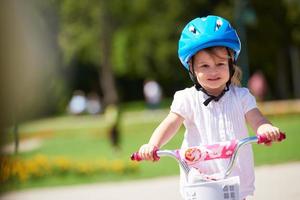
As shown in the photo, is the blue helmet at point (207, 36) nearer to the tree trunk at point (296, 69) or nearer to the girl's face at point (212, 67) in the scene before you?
the girl's face at point (212, 67)

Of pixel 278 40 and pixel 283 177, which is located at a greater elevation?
pixel 278 40

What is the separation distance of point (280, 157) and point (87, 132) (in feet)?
38.8

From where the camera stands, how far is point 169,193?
316 inches

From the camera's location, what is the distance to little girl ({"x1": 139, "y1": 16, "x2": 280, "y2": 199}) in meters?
3.60

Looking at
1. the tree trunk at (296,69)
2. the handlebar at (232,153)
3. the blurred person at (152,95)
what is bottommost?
the handlebar at (232,153)

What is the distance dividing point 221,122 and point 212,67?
0.90 ft

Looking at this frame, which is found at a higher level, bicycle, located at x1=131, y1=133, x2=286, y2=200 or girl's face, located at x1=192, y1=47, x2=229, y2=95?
girl's face, located at x1=192, y1=47, x2=229, y2=95

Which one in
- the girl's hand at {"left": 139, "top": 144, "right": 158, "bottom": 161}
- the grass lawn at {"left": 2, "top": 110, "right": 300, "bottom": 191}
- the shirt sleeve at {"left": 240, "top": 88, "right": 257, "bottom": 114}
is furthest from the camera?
the grass lawn at {"left": 2, "top": 110, "right": 300, "bottom": 191}

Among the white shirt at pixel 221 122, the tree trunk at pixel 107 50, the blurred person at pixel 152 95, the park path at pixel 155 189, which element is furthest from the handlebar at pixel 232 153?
the tree trunk at pixel 107 50

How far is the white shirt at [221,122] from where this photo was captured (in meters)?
3.67

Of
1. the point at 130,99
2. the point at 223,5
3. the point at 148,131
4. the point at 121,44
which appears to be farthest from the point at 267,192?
the point at 130,99

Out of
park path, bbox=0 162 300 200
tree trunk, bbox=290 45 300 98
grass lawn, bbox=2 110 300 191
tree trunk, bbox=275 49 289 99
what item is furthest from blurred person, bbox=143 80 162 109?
park path, bbox=0 162 300 200

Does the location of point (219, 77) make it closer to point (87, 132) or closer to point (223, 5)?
point (87, 132)

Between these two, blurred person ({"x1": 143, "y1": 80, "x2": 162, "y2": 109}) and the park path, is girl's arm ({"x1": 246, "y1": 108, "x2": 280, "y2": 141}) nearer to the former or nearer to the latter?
the park path
